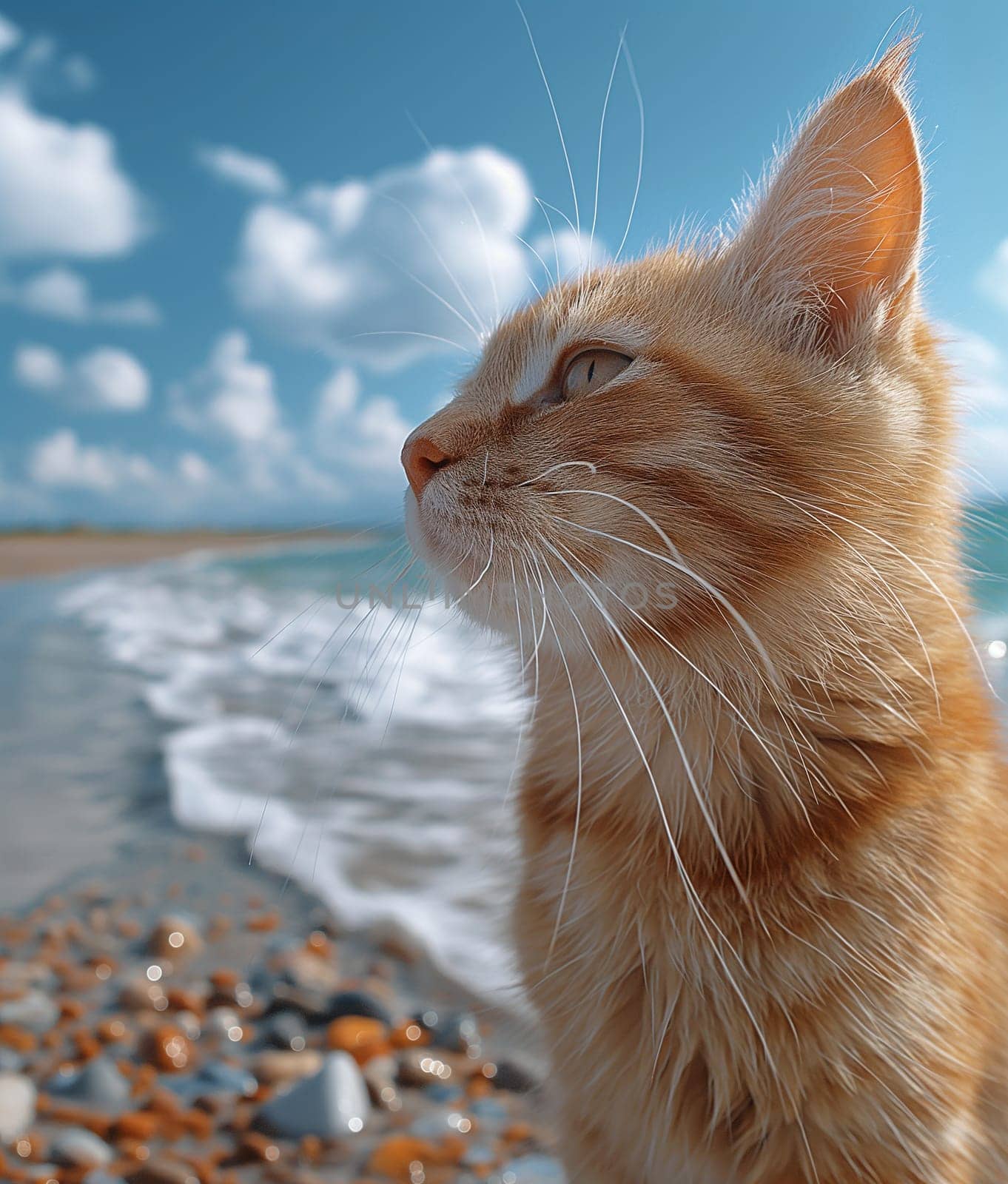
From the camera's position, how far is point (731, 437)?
1171 millimetres

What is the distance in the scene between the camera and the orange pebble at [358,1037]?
2.28 metres

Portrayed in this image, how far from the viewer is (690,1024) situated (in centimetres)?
125

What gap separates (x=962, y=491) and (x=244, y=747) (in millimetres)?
3973

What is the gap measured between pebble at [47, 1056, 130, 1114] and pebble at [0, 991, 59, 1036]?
274mm

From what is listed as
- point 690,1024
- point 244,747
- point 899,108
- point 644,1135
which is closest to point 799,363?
point 899,108

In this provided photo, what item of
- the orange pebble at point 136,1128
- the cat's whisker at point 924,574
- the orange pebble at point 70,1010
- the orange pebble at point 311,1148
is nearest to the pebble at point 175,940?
the orange pebble at point 70,1010

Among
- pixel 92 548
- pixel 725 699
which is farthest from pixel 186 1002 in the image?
pixel 92 548

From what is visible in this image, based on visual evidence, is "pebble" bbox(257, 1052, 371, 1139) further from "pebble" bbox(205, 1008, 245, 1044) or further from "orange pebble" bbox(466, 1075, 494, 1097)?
"pebble" bbox(205, 1008, 245, 1044)

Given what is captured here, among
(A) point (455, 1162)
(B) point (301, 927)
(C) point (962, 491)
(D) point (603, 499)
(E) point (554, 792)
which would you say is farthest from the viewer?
(B) point (301, 927)

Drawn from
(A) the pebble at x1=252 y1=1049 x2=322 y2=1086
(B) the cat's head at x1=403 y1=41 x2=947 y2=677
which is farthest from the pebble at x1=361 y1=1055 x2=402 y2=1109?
(B) the cat's head at x1=403 y1=41 x2=947 y2=677

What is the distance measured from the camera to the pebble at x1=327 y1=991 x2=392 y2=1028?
95.5 inches

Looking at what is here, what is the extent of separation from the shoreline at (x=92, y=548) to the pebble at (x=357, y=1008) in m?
8.88

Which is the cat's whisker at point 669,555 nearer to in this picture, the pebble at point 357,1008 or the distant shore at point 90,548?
the pebble at point 357,1008

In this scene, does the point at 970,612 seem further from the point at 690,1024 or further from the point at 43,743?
the point at 43,743
